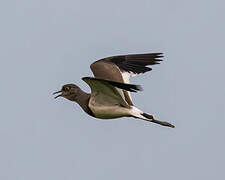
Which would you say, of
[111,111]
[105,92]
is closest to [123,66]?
[111,111]

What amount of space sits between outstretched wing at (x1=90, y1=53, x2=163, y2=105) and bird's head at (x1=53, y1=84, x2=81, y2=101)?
2.24 feet

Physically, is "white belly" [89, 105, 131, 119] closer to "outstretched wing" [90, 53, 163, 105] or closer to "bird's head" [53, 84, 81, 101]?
"bird's head" [53, 84, 81, 101]

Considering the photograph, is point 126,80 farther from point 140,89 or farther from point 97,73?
point 140,89

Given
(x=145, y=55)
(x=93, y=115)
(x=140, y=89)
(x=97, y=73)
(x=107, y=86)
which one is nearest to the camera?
(x=140, y=89)

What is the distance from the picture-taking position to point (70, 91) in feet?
56.6

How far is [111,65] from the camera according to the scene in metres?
18.5

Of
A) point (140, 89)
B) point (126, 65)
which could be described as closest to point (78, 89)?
point (126, 65)

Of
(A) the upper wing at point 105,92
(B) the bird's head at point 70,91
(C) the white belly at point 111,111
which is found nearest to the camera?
(A) the upper wing at point 105,92

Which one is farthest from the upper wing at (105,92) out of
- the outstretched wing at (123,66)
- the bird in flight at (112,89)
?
the outstretched wing at (123,66)

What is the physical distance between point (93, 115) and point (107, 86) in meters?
1.36

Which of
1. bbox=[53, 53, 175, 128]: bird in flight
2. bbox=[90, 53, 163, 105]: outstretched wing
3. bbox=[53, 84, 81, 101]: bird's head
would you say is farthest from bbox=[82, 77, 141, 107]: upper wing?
bbox=[90, 53, 163, 105]: outstretched wing

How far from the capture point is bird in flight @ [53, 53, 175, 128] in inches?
607

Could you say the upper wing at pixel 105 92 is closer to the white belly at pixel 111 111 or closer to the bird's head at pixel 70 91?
the white belly at pixel 111 111

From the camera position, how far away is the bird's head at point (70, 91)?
17109mm
